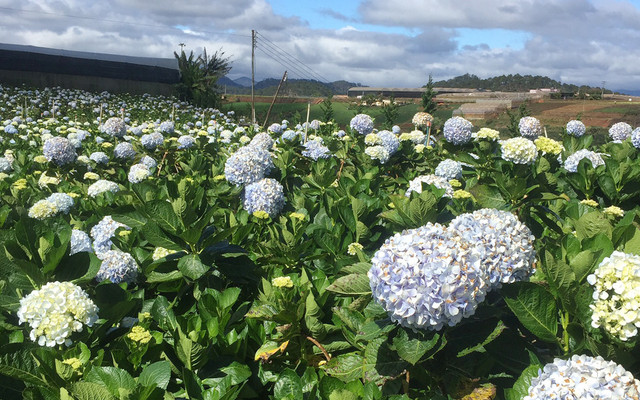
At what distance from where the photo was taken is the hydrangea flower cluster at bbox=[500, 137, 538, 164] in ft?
10.4

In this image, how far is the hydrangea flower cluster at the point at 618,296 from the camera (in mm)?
1261

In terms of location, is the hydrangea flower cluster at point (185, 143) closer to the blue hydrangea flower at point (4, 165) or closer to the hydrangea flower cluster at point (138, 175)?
the blue hydrangea flower at point (4, 165)

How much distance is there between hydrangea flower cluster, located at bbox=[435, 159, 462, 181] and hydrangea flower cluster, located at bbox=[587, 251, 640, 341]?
100 inches

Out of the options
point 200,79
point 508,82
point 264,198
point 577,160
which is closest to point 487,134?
point 577,160

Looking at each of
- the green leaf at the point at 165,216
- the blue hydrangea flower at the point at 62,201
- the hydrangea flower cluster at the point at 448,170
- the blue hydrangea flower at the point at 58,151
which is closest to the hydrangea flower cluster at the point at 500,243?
the green leaf at the point at 165,216

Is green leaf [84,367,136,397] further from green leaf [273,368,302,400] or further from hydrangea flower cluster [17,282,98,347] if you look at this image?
green leaf [273,368,302,400]

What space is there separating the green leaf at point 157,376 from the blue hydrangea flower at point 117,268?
0.70m

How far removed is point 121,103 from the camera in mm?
18172

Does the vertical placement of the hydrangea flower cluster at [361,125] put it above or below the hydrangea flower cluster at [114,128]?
above

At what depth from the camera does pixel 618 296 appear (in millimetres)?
1283

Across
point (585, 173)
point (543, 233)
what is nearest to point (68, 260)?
point (543, 233)

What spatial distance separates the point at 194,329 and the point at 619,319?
3.67 feet

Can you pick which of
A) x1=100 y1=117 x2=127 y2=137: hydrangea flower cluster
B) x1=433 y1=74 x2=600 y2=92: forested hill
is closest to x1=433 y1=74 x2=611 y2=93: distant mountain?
x1=433 y1=74 x2=600 y2=92: forested hill

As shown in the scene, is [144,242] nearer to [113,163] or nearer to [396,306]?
[396,306]
